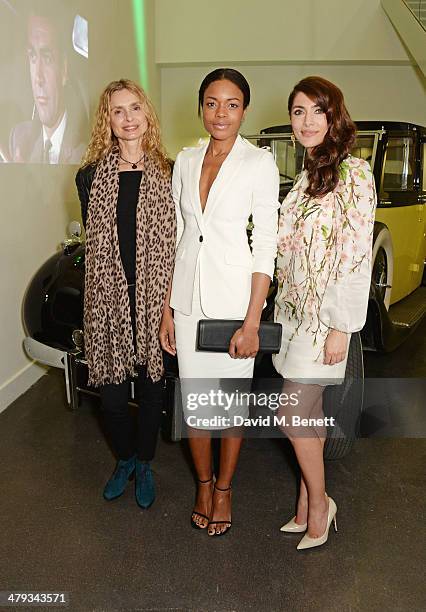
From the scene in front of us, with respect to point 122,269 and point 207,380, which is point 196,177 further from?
point 207,380

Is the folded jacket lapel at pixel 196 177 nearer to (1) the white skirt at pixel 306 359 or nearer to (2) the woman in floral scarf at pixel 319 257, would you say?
(2) the woman in floral scarf at pixel 319 257

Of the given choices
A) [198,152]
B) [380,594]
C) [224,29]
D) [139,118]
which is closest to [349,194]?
[198,152]

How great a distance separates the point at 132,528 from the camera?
220cm

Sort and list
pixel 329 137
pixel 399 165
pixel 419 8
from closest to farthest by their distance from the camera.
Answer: pixel 329 137
pixel 399 165
pixel 419 8

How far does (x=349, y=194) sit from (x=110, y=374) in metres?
1.16

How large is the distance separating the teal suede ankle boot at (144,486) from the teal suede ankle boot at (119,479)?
0.06m

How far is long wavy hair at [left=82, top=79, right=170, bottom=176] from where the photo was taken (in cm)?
206

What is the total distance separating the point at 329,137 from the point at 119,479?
1.62m

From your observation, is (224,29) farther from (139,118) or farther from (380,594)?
(380,594)

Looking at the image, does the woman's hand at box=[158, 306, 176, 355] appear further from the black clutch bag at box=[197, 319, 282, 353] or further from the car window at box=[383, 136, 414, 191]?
the car window at box=[383, 136, 414, 191]

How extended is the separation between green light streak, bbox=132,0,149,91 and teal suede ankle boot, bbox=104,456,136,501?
5.82 meters

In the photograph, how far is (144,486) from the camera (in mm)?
2359

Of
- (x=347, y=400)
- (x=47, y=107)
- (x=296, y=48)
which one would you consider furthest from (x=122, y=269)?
(x=296, y=48)

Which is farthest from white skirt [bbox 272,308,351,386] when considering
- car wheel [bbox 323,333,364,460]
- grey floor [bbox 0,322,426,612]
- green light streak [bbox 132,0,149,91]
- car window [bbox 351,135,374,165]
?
green light streak [bbox 132,0,149,91]
